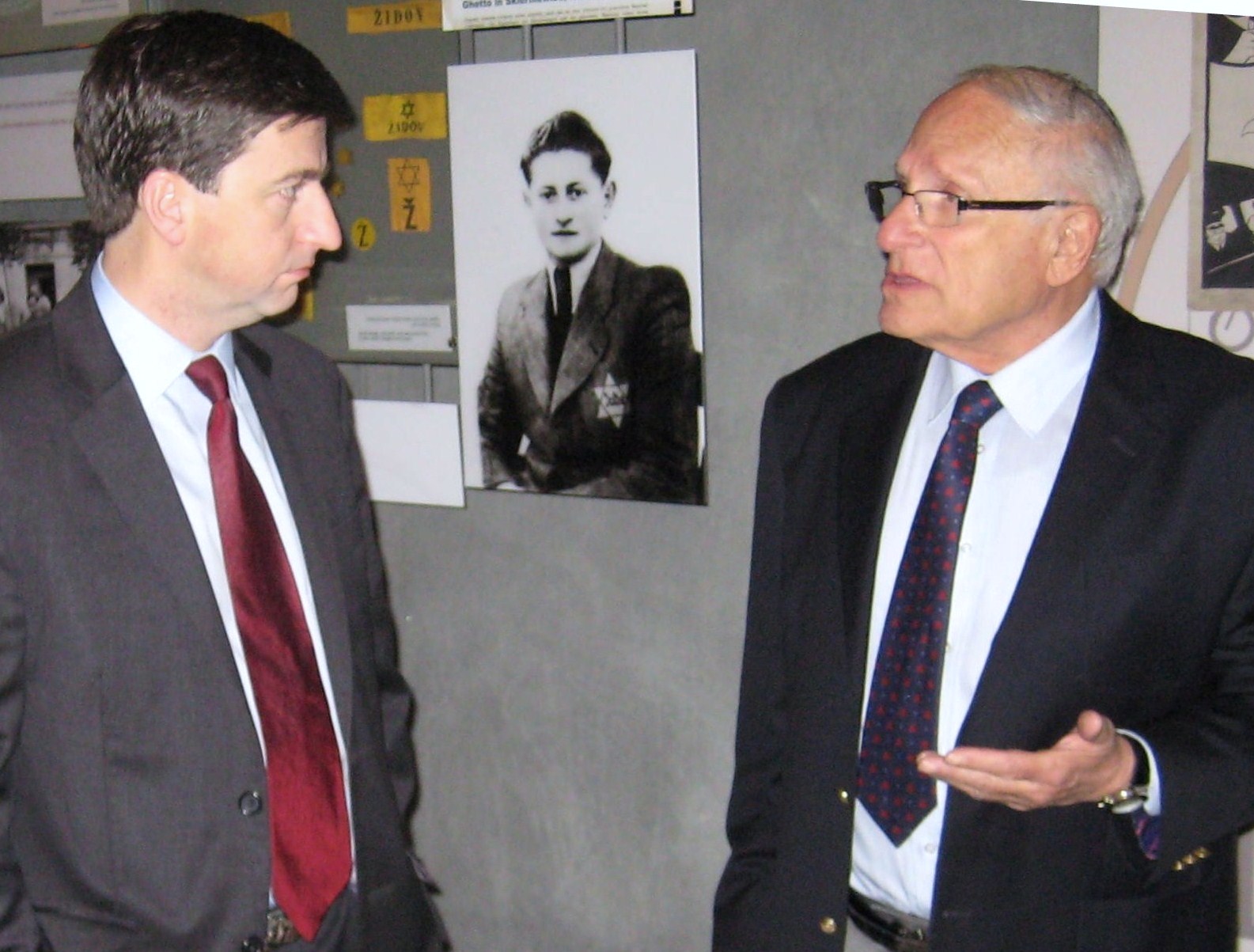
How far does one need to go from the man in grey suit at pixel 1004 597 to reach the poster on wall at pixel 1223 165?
0.40 metres

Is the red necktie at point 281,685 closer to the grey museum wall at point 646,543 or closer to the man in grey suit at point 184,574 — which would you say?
the man in grey suit at point 184,574

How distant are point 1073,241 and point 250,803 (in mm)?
1260

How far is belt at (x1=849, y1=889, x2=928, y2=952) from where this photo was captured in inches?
61.2

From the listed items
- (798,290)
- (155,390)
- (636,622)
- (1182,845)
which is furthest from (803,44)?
(1182,845)

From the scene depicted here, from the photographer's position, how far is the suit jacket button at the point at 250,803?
1.46 metres

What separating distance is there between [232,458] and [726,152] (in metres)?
1.21

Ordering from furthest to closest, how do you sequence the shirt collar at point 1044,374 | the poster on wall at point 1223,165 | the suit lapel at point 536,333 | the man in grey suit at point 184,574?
the suit lapel at point 536,333 → the poster on wall at point 1223,165 → the shirt collar at point 1044,374 → the man in grey suit at point 184,574

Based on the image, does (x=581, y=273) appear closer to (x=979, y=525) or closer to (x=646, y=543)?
(x=646, y=543)

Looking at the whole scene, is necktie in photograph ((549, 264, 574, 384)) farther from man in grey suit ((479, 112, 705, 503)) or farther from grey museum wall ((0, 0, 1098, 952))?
grey museum wall ((0, 0, 1098, 952))

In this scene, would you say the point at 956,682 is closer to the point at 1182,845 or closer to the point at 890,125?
the point at 1182,845

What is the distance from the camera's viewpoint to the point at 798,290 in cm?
233

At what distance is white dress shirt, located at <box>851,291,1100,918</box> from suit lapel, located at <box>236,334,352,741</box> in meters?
0.70

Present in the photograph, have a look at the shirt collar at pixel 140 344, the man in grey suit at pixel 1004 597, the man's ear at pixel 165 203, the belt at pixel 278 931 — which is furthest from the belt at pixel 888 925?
the man's ear at pixel 165 203

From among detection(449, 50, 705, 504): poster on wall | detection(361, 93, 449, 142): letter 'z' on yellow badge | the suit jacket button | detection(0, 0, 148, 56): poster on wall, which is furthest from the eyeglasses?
detection(0, 0, 148, 56): poster on wall
